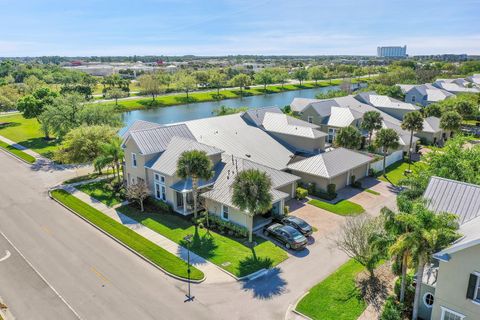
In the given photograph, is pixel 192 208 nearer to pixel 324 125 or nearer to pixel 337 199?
pixel 337 199

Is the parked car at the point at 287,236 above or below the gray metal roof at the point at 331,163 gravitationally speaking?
below

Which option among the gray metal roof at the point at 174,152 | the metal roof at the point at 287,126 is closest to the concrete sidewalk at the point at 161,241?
the gray metal roof at the point at 174,152

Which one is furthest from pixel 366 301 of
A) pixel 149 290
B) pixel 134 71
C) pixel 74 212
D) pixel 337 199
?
pixel 134 71

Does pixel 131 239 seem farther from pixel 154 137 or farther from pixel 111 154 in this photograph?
pixel 111 154

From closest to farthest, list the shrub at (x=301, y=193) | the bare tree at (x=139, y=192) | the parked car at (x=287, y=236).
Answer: the parked car at (x=287, y=236) < the bare tree at (x=139, y=192) < the shrub at (x=301, y=193)

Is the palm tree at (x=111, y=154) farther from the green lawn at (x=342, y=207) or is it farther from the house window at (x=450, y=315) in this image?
the house window at (x=450, y=315)

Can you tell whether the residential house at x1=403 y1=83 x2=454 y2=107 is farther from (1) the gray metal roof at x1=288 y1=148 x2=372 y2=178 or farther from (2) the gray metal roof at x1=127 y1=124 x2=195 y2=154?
(2) the gray metal roof at x1=127 y1=124 x2=195 y2=154
